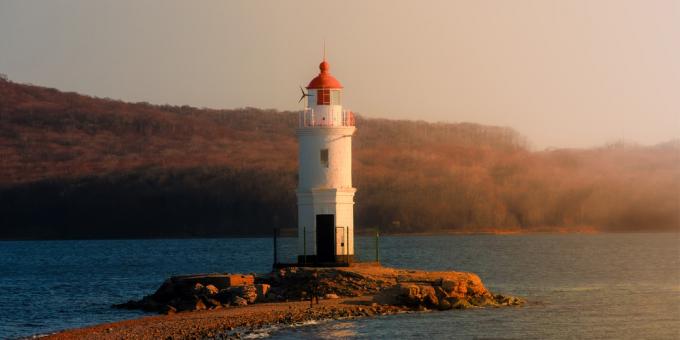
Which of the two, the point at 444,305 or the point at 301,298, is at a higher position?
the point at 301,298

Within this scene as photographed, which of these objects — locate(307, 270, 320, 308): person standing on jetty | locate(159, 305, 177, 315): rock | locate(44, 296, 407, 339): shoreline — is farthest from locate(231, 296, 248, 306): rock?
locate(307, 270, 320, 308): person standing on jetty

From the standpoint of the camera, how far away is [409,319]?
35969 mm

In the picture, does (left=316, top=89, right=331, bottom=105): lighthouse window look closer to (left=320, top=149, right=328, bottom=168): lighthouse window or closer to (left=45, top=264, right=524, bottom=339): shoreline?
(left=320, top=149, right=328, bottom=168): lighthouse window

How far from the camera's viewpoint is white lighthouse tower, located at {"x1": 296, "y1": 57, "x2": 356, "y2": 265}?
3994 cm

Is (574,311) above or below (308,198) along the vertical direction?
below

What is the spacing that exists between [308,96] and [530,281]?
24.5 meters

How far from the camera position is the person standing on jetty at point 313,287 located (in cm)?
3771

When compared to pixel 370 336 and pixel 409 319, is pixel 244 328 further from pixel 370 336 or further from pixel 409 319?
pixel 409 319

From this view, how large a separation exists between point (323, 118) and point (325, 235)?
4383 mm

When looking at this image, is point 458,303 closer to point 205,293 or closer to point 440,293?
point 440,293

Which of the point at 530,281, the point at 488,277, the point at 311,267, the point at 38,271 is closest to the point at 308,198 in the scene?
the point at 311,267

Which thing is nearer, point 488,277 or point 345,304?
point 345,304

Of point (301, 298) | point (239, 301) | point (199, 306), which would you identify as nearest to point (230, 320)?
point (199, 306)

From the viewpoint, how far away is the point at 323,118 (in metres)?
40.2
